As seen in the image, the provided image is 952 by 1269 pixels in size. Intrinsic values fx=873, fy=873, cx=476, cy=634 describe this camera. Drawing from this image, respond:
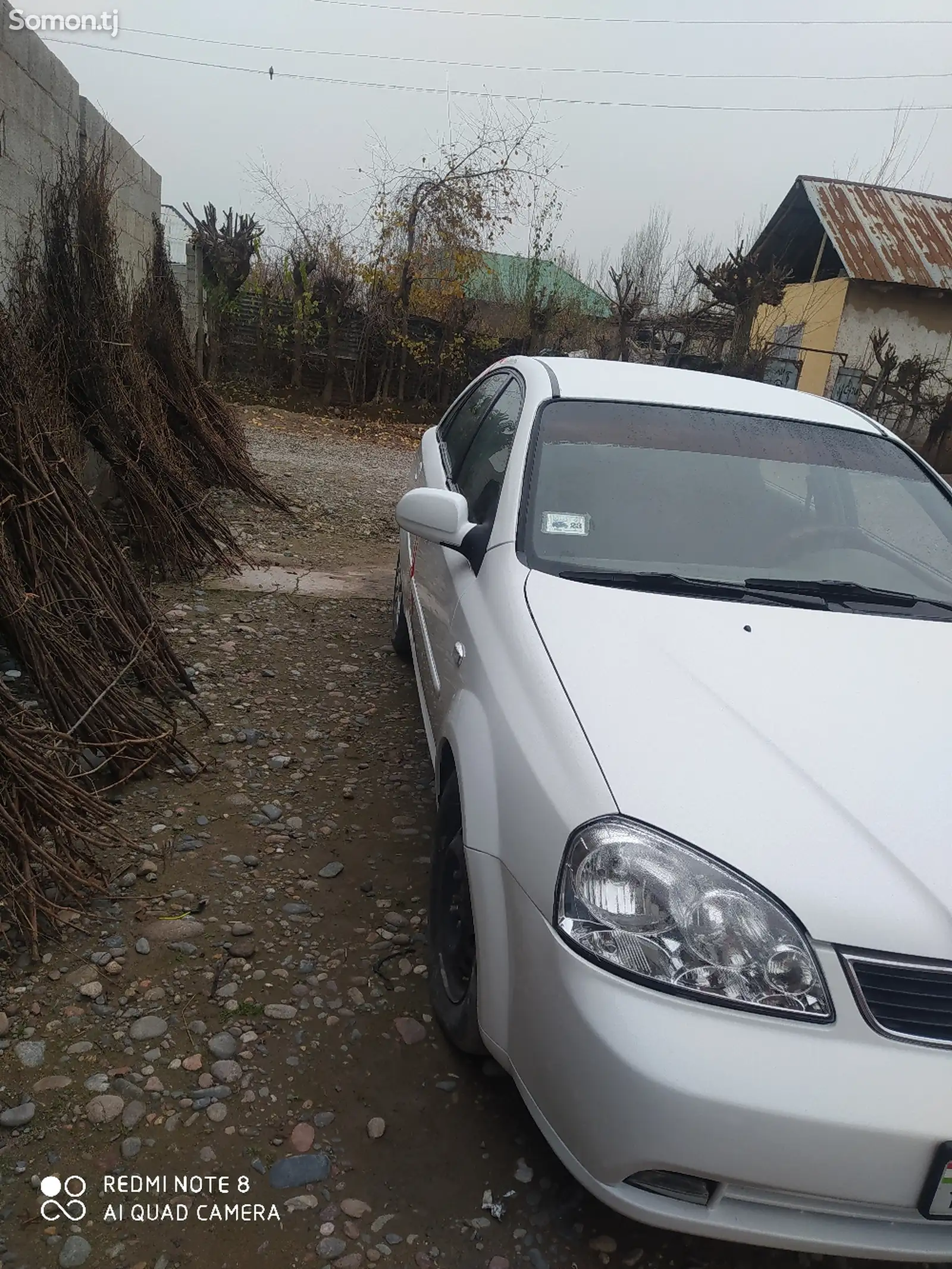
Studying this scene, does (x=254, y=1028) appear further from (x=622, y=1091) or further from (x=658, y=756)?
(x=658, y=756)

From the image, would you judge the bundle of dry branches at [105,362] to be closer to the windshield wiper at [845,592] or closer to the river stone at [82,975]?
the river stone at [82,975]

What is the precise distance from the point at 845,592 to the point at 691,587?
1.43 ft

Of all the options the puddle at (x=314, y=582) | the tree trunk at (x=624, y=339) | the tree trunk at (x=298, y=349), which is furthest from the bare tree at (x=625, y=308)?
the puddle at (x=314, y=582)

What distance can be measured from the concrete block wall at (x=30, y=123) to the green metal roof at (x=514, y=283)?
11.8m

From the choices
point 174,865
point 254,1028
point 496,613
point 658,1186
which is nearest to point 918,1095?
point 658,1186

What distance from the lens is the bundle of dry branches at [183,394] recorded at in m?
6.48

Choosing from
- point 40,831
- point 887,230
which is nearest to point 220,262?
point 887,230

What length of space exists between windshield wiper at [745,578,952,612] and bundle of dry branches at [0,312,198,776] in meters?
2.12

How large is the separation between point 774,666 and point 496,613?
2.17ft

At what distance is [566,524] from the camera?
2400 mm

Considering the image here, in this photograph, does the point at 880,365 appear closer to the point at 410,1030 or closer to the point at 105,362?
the point at 105,362

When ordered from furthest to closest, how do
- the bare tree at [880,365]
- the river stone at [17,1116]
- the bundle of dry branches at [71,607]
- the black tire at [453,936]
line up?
the bare tree at [880,365] → the bundle of dry branches at [71,607] → the black tire at [453,936] → the river stone at [17,1116]

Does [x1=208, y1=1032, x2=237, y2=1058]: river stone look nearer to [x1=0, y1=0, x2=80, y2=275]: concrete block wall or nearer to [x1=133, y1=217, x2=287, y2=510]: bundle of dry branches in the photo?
[x1=0, y1=0, x2=80, y2=275]: concrete block wall

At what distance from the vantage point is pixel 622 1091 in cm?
134
